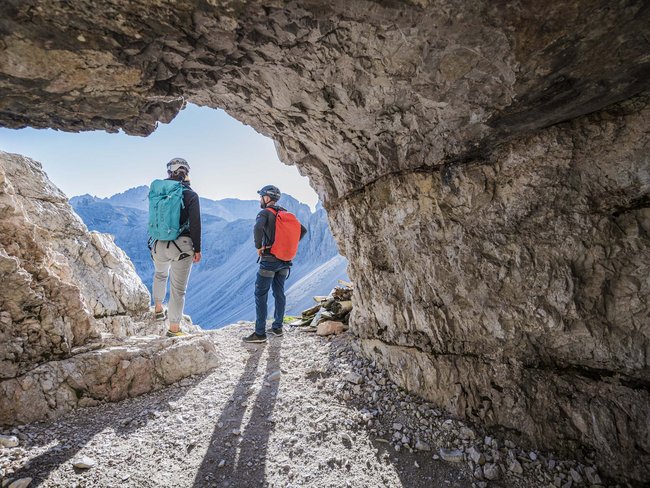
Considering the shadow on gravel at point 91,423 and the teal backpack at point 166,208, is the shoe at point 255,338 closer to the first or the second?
the shadow on gravel at point 91,423

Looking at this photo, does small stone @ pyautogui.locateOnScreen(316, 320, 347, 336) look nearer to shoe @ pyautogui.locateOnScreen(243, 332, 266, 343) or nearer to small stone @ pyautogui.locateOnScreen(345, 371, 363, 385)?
shoe @ pyautogui.locateOnScreen(243, 332, 266, 343)

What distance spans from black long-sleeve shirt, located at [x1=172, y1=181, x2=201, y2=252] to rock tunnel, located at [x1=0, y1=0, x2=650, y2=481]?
218cm

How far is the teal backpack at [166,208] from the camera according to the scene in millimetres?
5723

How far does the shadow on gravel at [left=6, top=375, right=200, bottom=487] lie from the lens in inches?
116

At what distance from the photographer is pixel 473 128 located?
323cm

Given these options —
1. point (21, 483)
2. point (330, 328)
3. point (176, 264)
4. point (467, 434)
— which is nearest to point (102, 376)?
point (21, 483)

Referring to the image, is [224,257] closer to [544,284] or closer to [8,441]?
[8,441]

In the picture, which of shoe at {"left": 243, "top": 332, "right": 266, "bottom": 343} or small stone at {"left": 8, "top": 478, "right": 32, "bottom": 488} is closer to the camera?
small stone at {"left": 8, "top": 478, "right": 32, "bottom": 488}

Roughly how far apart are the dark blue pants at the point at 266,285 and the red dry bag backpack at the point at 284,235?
0.94 feet

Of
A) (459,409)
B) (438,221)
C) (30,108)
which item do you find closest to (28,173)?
(30,108)

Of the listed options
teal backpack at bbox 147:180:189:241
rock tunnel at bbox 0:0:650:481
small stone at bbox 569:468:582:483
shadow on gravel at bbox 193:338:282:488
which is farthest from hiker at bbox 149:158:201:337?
small stone at bbox 569:468:582:483

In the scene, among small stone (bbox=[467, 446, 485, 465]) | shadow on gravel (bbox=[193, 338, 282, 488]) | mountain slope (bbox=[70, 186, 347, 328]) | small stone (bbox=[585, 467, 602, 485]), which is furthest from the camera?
mountain slope (bbox=[70, 186, 347, 328])

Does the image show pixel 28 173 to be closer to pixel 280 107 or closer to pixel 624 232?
pixel 280 107

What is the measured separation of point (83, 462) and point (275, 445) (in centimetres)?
201
